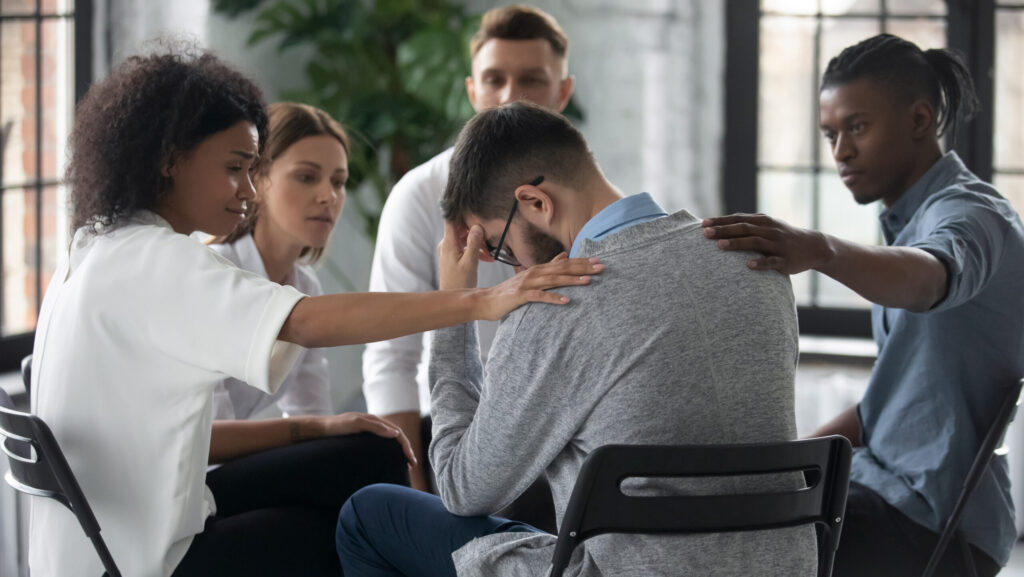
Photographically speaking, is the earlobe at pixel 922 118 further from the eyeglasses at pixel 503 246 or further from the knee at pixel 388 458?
the knee at pixel 388 458

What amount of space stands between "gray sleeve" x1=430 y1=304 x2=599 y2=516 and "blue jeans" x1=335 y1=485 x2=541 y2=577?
1.8 inches

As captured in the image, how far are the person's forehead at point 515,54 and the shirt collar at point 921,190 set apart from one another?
953 mm

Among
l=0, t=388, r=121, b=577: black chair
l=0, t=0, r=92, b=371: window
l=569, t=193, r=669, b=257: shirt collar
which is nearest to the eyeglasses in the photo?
l=569, t=193, r=669, b=257: shirt collar

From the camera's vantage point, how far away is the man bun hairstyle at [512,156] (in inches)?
57.5

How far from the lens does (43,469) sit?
4.76 feet

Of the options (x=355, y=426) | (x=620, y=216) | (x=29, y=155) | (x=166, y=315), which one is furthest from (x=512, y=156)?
(x=29, y=155)

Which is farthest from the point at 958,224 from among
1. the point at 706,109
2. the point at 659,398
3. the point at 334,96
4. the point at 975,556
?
the point at 334,96

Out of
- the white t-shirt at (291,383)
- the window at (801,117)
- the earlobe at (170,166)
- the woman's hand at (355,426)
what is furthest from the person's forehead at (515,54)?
the window at (801,117)

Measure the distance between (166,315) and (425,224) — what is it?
114 centimetres

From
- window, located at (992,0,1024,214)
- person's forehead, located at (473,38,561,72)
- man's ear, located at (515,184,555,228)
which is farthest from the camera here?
window, located at (992,0,1024,214)

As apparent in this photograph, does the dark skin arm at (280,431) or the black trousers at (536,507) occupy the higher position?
the dark skin arm at (280,431)

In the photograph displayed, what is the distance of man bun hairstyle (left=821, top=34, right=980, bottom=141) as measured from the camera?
6.57 ft

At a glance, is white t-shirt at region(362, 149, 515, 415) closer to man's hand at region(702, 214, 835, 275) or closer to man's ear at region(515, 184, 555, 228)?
man's ear at region(515, 184, 555, 228)

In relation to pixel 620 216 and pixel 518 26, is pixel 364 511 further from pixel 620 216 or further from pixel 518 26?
pixel 518 26
